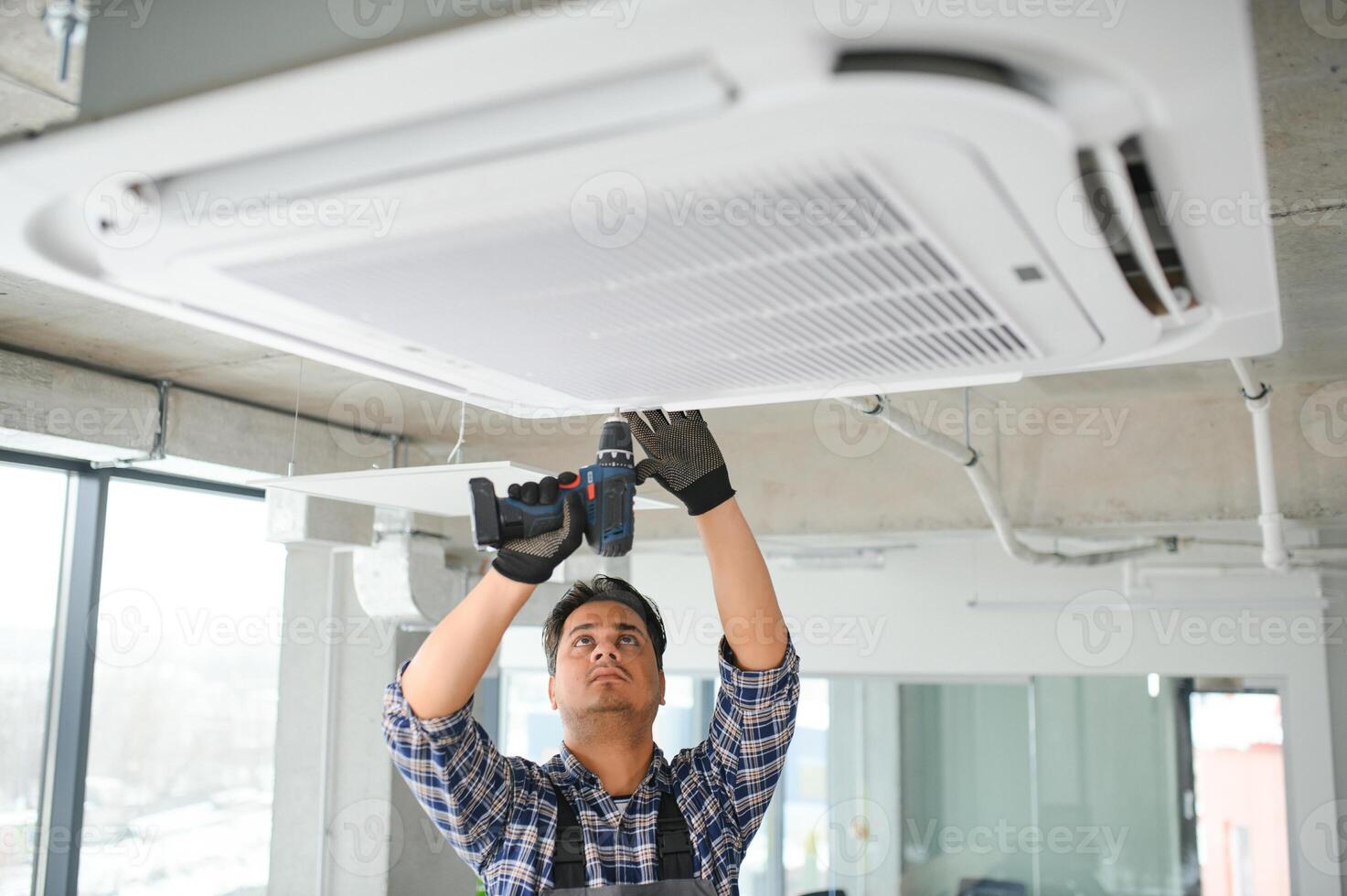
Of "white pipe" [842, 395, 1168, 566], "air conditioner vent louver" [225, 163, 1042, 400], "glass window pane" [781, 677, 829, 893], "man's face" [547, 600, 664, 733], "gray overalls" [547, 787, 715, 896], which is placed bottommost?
"glass window pane" [781, 677, 829, 893]

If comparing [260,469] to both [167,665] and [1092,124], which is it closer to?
[167,665]

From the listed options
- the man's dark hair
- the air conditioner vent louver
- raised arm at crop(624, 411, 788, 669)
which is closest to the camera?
the air conditioner vent louver

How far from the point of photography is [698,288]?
2.57 feet

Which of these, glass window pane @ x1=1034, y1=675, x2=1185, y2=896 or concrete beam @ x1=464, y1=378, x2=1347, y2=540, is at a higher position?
concrete beam @ x1=464, y1=378, x2=1347, y2=540

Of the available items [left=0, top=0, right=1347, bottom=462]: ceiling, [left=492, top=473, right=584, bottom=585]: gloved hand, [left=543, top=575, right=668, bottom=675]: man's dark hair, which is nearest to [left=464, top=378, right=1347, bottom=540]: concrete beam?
Result: [left=0, top=0, right=1347, bottom=462]: ceiling

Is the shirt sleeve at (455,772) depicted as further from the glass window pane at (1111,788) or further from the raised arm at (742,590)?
the glass window pane at (1111,788)

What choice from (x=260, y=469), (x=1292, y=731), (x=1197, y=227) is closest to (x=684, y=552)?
(x=260, y=469)

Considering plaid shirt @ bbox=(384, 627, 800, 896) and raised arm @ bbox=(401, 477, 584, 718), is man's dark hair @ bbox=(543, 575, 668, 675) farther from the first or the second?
raised arm @ bbox=(401, 477, 584, 718)

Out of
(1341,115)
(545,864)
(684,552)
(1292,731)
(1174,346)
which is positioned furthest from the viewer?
(684,552)

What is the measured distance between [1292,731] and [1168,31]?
619 centimetres

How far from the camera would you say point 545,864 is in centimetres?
181

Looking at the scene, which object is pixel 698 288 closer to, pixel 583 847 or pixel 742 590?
pixel 742 590

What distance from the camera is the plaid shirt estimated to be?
1.71m

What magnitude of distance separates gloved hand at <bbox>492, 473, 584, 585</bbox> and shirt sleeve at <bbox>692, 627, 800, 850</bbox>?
1.84 feet
